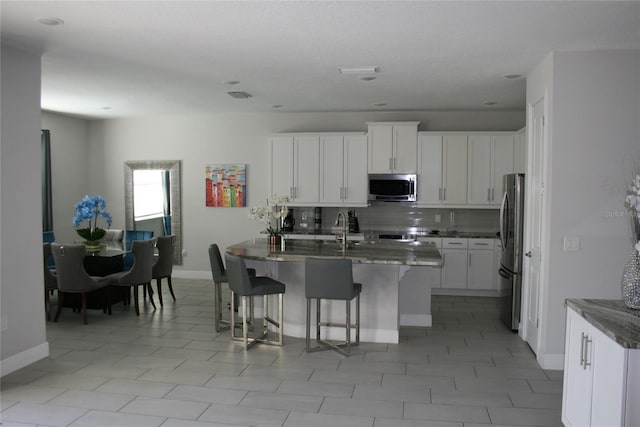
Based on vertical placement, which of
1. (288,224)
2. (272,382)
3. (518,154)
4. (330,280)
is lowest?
(272,382)

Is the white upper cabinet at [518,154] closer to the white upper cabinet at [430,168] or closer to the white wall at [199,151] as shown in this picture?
the white upper cabinet at [430,168]

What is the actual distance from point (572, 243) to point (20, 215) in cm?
472

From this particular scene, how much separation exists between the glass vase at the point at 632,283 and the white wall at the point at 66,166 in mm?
7906

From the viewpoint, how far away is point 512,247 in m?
5.71

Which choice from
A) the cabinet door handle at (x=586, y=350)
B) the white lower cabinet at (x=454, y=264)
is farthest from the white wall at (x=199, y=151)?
the cabinet door handle at (x=586, y=350)

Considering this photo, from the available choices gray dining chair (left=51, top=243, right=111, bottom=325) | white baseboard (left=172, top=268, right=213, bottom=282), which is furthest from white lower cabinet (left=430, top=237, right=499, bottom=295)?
gray dining chair (left=51, top=243, right=111, bottom=325)

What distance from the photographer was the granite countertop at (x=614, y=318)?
7.84ft

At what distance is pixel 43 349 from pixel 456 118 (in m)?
6.24

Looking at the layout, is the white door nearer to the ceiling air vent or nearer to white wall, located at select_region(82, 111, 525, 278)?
white wall, located at select_region(82, 111, 525, 278)

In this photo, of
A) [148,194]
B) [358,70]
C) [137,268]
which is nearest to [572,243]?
[358,70]

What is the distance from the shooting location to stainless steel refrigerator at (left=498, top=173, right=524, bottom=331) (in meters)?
5.46

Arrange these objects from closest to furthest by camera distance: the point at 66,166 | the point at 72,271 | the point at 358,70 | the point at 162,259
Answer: the point at 358,70 < the point at 72,271 < the point at 162,259 < the point at 66,166

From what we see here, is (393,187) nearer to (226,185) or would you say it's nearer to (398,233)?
(398,233)

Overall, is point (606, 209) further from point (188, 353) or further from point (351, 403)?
point (188, 353)
